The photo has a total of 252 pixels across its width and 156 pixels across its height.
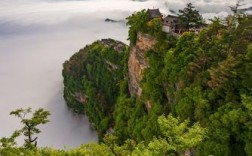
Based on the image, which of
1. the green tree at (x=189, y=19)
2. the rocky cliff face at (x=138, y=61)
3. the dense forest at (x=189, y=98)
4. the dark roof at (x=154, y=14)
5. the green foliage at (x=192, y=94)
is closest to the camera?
the dense forest at (x=189, y=98)

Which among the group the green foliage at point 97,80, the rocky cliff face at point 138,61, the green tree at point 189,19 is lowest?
the green foliage at point 97,80

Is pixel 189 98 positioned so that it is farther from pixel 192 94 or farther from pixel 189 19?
pixel 189 19

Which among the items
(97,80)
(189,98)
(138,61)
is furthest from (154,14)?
(97,80)

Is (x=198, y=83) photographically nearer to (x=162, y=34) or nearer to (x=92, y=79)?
(x=162, y=34)

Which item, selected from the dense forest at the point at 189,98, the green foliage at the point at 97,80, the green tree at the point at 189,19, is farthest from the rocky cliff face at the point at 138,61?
the green foliage at the point at 97,80

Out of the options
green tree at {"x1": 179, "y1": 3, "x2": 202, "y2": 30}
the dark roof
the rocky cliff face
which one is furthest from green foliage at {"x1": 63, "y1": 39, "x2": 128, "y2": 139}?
green tree at {"x1": 179, "y1": 3, "x2": 202, "y2": 30}

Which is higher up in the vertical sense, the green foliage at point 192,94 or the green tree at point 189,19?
the green tree at point 189,19

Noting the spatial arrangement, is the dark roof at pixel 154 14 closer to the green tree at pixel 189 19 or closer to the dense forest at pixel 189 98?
the dense forest at pixel 189 98
